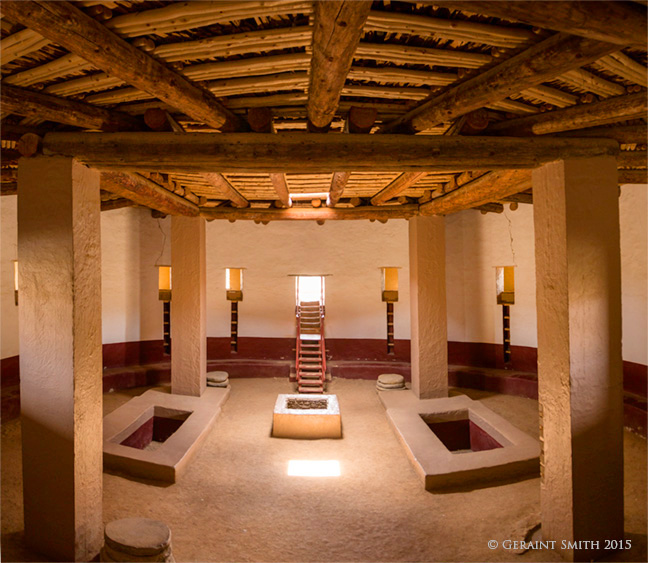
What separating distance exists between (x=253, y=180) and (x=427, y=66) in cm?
399

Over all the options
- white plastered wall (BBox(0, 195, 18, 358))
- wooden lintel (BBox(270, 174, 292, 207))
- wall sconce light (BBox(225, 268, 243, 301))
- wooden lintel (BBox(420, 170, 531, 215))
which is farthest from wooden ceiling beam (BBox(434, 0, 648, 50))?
wall sconce light (BBox(225, 268, 243, 301))

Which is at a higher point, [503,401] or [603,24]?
[603,24]

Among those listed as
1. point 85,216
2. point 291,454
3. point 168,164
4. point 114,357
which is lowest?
point 291,454

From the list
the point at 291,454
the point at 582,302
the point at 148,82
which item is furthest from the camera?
the point at 291,454

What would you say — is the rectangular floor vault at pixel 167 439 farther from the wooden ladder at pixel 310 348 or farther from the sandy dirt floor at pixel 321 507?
the wooden ladder at pixel 310 348

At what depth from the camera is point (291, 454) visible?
7.00 m

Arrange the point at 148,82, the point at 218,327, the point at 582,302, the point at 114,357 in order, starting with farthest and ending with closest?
the point at 218,327 < the point at 114,357 < the point at 582,302 < the point at 148,82

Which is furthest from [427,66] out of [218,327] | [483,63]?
[218,327]

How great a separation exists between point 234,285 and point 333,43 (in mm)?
10050

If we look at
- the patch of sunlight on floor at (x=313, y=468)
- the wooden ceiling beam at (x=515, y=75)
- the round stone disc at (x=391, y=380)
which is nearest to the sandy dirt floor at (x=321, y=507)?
the patch of sunlight on floor at (x=313, y=468)

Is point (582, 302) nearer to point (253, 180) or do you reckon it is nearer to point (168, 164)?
point (168, 164)

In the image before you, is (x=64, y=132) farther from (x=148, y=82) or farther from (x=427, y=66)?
(x=427, y=66)

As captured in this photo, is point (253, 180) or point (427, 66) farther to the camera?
point (253, 180)

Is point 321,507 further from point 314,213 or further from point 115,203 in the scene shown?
point 115,203
